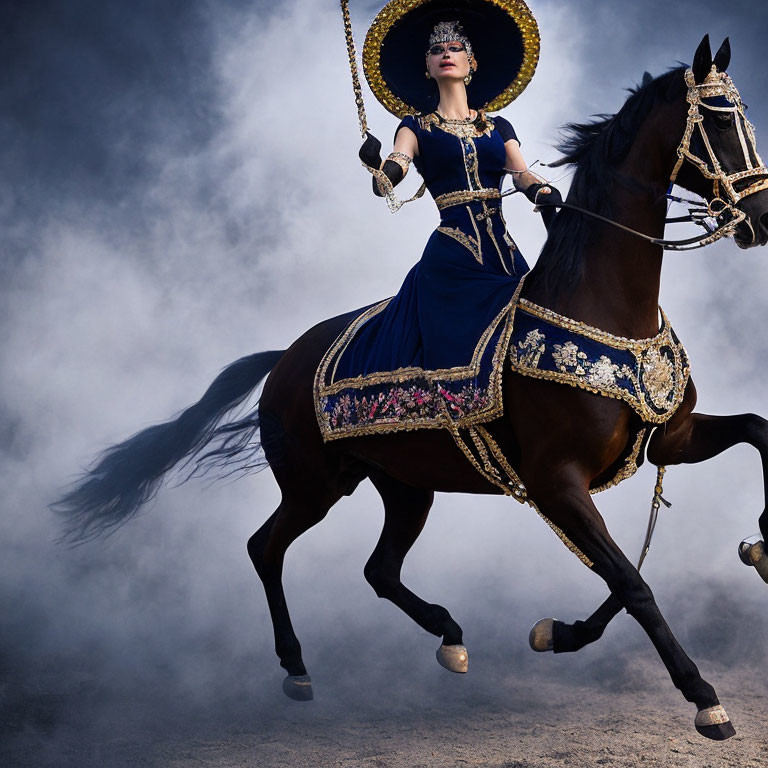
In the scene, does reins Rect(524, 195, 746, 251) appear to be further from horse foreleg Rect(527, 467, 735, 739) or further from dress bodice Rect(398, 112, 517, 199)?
horse foreleg Rect(527, 467, 735, 739)

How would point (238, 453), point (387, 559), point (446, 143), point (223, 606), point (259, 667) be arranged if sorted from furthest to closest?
point (223, 606)
point (259, 667)
point (238, 453)
point (387, 559)
point (446, 143)

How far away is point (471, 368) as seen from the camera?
11.7 feet

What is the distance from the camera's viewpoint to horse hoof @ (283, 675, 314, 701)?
4504mm

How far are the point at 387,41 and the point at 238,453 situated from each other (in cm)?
195

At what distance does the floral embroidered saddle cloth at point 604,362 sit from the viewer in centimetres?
331

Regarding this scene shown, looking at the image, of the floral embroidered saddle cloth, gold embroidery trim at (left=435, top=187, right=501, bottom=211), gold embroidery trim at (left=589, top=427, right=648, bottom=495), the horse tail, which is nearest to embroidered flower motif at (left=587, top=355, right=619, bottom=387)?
the floral embroidered saddle cloth

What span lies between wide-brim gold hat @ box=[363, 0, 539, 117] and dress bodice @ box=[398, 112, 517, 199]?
0.24m

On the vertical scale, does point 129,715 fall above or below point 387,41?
below

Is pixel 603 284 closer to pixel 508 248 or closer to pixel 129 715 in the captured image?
pixel 508 248

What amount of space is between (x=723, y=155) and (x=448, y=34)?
123 centimetres

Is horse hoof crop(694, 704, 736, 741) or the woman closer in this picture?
horse hoof crop(694, 704, 736, 741)

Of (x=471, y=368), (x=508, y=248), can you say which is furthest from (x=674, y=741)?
(x=508, y=248)

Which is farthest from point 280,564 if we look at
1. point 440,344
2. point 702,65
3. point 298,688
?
point 702,65

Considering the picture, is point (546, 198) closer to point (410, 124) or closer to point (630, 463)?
point (410, 124)
